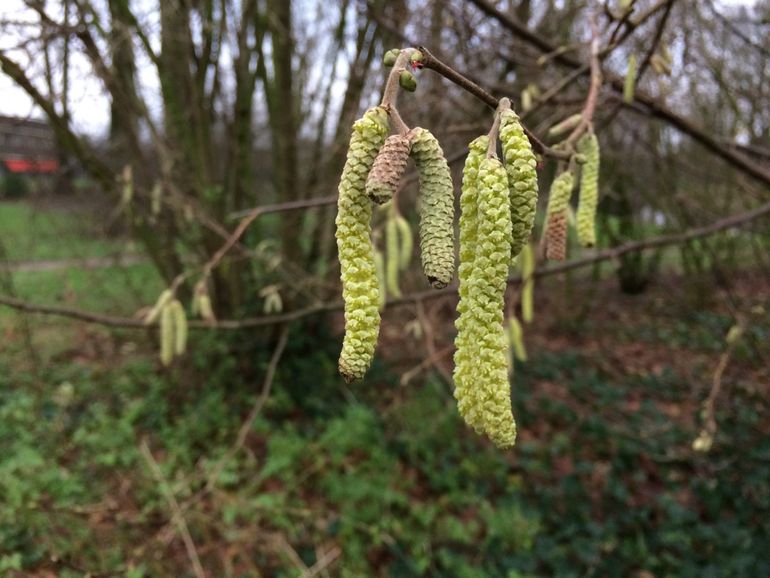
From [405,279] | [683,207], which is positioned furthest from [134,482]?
[683,207]

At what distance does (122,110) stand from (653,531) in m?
4.84

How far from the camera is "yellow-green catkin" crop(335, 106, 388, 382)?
765 mm

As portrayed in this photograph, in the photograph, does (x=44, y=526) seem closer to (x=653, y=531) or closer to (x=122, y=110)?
(x=122, y=110)

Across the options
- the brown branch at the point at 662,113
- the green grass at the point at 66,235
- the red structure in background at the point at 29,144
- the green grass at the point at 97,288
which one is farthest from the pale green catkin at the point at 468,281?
the green grass at the point at 97,288

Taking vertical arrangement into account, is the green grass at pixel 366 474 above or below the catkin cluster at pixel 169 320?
below

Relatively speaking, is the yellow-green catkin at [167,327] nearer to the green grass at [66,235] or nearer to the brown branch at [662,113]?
the brown branch at [662,113]

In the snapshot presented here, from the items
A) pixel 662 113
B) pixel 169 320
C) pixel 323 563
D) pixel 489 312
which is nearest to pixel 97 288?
pixel 323 563

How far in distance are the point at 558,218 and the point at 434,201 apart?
0.46 metres

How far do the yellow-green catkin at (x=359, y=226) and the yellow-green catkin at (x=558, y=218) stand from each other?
45 centimetres

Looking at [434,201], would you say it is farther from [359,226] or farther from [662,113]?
[662,113]

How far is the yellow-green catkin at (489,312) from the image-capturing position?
0.76m

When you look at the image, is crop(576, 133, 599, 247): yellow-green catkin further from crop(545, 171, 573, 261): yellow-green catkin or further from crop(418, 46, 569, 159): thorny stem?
crop(418, 46, 569, 159): thorny stem

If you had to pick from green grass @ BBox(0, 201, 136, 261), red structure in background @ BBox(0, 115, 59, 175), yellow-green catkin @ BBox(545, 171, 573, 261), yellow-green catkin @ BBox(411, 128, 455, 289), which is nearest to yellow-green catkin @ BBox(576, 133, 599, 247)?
yellow-green catkin @ BBox(545, 171, 573, 261)

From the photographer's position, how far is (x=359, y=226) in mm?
804
